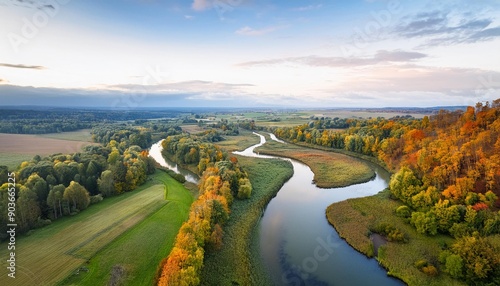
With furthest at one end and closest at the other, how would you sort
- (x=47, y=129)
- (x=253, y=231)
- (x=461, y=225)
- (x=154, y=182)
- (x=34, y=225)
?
(x=47, y=129) < (x=154, y=182) < (x=253, y=231) < (x=34, y=225) < (x=461, y=225)

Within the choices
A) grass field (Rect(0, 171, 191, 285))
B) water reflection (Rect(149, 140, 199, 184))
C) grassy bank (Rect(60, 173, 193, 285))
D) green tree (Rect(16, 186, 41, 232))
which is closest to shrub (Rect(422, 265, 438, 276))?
grassy bank (Rect(60, 173, 193, 285))

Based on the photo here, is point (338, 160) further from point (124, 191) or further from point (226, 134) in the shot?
point (226, 134)

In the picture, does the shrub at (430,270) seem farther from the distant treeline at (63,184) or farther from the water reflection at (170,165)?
the distant treeline at (63,184)

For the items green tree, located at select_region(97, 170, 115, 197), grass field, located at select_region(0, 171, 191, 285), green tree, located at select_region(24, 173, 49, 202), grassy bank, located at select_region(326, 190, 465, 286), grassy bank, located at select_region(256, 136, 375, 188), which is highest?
green tree, located at select_region(24, 173, 49, 202)

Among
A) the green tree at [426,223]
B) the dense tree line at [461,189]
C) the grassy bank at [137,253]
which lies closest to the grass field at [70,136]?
the grassy bank at [137,253]

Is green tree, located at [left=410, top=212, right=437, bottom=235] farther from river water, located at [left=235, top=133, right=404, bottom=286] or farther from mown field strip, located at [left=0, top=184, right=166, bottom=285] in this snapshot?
mown field strip, located at [left=0, top=184, right=166, bottom=285]

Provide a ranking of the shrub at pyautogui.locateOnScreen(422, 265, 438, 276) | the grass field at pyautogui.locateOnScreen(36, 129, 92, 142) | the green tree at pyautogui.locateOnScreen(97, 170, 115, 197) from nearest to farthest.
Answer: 1. the shrub at pyautogui.locateOnScreen(422, 265, 438, 276)
2. the green tree at pyautogui.locateOnScreen(97, 170, 115, 197)
3. the grass field at pyautogui.locateOnScreen(36, 129, 92, 142)

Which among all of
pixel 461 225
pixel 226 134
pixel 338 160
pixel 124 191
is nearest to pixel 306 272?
pixel 461 225
